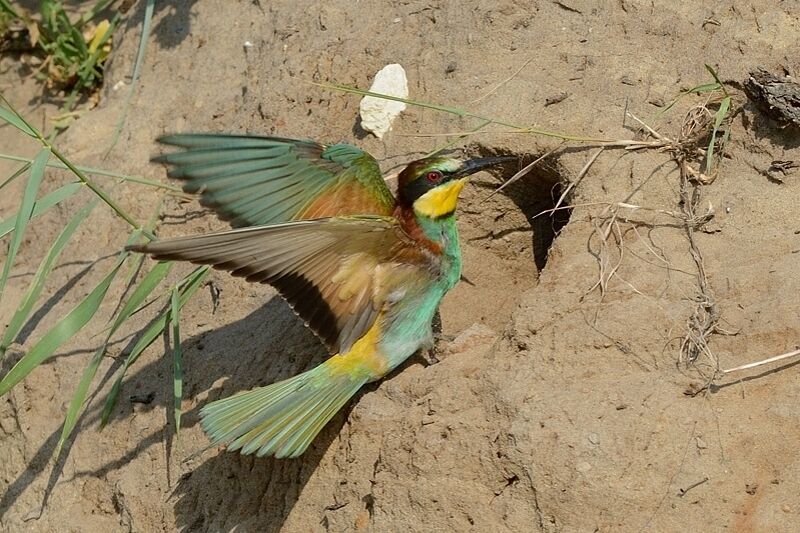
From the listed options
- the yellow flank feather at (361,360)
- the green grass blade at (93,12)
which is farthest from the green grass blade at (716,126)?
the green grass blade at (93,12)

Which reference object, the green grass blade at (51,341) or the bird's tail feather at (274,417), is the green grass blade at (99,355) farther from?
the bird's tail feather at (274,417)

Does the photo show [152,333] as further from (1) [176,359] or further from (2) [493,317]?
(2) [493,317]

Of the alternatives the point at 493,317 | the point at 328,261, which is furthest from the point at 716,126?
the point at 328,261

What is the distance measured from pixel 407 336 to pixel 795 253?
1019 mm

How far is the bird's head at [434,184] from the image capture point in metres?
2.97

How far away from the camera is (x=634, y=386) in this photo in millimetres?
2490

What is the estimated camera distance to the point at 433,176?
2973mm

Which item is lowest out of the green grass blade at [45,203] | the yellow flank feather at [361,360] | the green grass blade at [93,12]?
the yellow flank feather at [361,360]

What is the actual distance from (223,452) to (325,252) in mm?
689

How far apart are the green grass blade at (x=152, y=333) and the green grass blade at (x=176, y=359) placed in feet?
0.08

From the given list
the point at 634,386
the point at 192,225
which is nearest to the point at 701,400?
the point at 634,386

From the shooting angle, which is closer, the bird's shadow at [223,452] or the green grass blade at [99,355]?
the bird's shadow at [223,452]

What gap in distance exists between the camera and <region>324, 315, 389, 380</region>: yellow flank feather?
111 inches

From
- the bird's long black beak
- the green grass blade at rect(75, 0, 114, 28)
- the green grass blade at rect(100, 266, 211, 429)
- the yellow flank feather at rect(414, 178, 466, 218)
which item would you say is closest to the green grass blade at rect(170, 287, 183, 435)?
the green grass blade at rect(100, 266, 211, 429)
